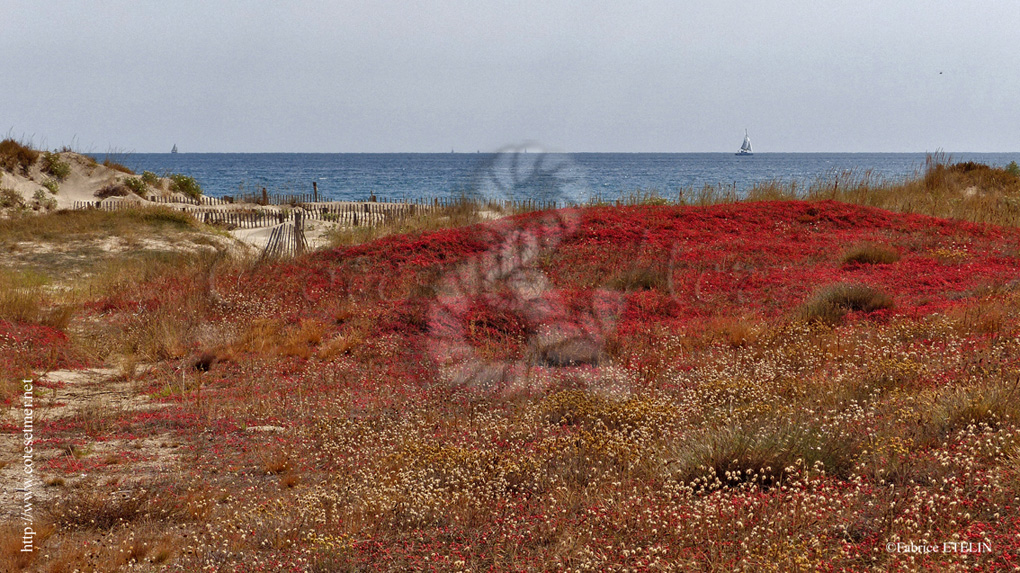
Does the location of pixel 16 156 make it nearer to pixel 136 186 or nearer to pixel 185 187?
pixel 136 186

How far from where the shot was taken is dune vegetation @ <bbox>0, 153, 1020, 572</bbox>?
13.4ft

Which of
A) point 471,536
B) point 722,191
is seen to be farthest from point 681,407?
point 722,191

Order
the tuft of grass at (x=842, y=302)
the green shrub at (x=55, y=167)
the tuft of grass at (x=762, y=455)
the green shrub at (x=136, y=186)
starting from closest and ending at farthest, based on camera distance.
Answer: the tuft of grass at (x=762, y=455) < the tuft of grass at (x=842, y=302) < the green shrub at (x=55, y=167) < the green shrub at (x=136, y=186)

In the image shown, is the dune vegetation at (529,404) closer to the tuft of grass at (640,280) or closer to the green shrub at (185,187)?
the tuft of grass at (640,280)

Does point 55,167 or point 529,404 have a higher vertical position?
point 55,167

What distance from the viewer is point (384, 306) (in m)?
11.2

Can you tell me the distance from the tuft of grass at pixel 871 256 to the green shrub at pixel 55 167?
29874mm

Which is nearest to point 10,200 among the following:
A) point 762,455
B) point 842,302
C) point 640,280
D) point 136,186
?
point 136,186

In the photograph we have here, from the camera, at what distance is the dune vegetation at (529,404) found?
13.4 feet

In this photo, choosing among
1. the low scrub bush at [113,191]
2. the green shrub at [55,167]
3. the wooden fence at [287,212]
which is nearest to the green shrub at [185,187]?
the wooden fence at [287,212]

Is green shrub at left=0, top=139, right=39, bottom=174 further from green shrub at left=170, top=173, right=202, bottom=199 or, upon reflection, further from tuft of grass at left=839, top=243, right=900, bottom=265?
tuft of grass at left=839, top=243, right=900, bottom=265

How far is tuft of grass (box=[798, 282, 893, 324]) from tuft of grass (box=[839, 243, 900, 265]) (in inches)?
133

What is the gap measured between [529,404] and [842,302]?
5.88m

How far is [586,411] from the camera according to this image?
652 cm
